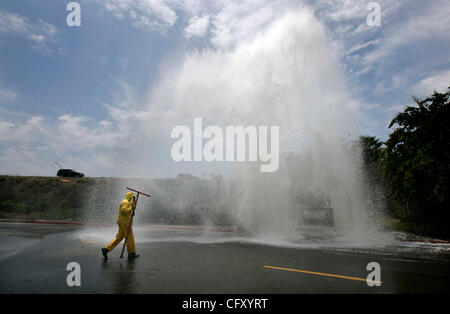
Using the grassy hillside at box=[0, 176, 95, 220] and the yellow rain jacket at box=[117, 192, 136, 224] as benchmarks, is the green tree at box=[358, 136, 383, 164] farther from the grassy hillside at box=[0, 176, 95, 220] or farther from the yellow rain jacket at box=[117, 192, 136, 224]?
the grassy hillside at box=[0, 176, 95, 220]

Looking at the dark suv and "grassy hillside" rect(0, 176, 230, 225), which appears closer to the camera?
"grassy hillside" rect(0, 176, 230, 225)

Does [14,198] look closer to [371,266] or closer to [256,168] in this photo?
[256,168]

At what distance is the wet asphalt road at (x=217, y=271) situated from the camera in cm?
462

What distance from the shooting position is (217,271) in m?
5.81

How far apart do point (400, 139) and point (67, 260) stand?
18.7 metres

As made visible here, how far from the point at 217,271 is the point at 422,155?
46.6 feet

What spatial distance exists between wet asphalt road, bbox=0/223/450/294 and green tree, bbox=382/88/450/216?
318 inches

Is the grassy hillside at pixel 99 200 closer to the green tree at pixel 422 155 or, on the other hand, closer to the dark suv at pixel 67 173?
the dark suv at pixel 67 173

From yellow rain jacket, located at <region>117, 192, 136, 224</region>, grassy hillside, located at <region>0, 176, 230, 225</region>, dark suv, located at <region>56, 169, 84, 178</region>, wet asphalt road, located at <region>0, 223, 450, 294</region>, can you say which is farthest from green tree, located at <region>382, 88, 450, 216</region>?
dark suv, located at <region>56, 169, 84, 178</region>

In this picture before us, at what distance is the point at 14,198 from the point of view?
34.3 m

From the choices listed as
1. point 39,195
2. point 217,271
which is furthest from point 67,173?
point 217,271

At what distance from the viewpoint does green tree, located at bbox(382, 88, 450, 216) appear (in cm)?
1355
